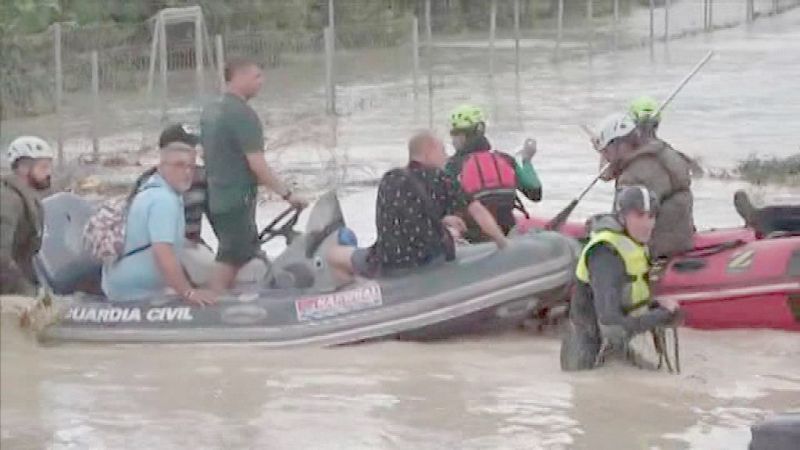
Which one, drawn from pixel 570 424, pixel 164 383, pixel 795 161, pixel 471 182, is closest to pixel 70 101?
pixel 795 161

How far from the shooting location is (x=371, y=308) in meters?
9.39

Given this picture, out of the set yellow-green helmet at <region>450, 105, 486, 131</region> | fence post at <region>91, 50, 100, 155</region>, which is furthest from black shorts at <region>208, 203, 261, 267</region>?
fence post at <region>91, 50, 100, 155</region>

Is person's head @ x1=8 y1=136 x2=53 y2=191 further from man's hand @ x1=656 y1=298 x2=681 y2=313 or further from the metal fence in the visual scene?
man's hand @ x1=656 y1=298 x2=681 y2=313

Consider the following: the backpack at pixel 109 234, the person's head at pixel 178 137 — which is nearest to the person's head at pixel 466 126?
the person's head at pixel 178 137

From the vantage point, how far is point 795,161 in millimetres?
17609

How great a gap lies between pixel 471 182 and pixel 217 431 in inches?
124

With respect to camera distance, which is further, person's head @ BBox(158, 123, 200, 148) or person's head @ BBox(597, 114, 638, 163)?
person's head @ BBox(158, 123, 200, 148)

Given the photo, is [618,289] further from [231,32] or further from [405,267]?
[231,32]

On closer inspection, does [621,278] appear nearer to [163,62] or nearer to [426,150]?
[426,150]

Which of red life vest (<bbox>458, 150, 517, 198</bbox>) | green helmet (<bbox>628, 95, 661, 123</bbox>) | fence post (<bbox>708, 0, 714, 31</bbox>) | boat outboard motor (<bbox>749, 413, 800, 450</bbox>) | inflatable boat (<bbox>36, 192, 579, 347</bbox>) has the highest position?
green helmet (<bbox>628, 95, 661, 123</bbox>)

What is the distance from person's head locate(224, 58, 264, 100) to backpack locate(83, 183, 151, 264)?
2.43 feet

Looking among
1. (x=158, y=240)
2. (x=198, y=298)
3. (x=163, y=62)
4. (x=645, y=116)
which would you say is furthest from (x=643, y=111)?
(x=163, y=62)

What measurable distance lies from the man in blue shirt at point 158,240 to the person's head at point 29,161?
1.63 feet

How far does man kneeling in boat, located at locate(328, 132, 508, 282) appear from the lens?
30.4 feet
